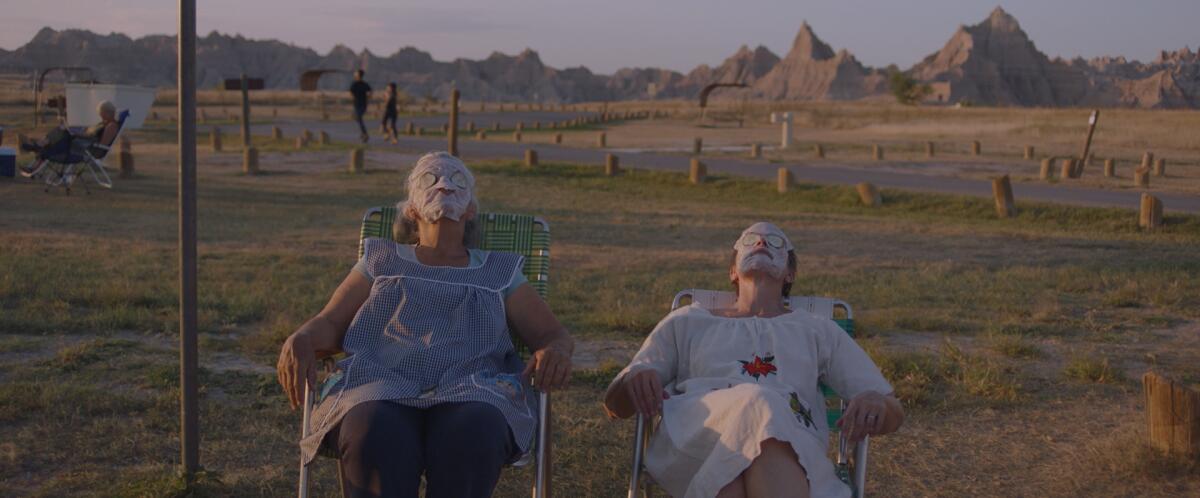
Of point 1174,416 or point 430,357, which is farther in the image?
point 1174,416

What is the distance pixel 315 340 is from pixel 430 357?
0.35 metres

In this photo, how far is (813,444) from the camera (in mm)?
2965

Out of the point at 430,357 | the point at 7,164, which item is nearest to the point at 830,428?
the point at 430,357

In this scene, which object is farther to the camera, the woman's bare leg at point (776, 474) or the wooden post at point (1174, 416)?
the wooden post at point (1174, 416)

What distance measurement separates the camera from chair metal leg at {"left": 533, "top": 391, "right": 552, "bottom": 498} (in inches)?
126

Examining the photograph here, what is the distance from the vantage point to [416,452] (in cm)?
297

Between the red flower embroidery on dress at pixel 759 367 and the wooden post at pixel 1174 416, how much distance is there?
1714 mm

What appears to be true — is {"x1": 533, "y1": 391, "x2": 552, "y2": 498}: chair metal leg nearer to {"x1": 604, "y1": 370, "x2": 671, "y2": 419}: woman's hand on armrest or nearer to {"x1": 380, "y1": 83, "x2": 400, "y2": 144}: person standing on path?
{"x1": 604, "y1": 370, "x2": 671, "y2": 419}: woman's hand on armrest

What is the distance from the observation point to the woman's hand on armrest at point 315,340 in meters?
3.18

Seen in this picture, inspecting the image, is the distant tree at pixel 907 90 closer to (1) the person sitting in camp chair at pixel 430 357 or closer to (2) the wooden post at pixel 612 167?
(2) the wooden post at pixel 612 167

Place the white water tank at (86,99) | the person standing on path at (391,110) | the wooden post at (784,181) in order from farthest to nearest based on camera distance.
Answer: the person standing on path at (391,110) → the white water tank at (86,99) → the wooden post at (784,181)

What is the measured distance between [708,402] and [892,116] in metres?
52.9

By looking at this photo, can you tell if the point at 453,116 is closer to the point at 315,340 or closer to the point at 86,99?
the point at 86,99

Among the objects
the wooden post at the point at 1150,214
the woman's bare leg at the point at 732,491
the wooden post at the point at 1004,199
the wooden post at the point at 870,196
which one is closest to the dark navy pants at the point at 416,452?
the woman's bare leg at the point at 732,491
